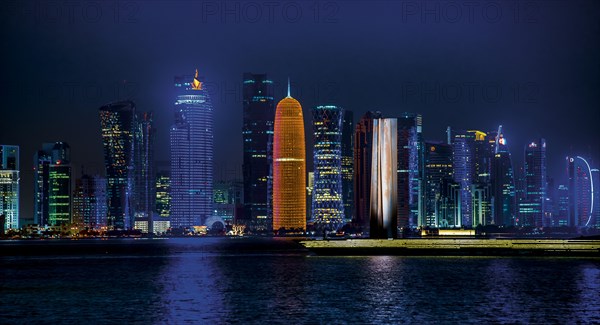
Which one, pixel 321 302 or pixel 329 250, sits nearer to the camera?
pixel 321 302

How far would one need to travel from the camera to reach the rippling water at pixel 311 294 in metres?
64.6

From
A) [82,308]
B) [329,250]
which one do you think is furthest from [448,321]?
[329,250]

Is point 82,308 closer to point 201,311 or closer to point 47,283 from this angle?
point 201,311

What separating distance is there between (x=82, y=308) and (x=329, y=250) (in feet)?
324

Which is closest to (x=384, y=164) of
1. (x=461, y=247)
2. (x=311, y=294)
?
(x=461, y=247)

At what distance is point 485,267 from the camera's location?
122625mm

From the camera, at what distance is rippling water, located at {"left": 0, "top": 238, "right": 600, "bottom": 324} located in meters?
64.6

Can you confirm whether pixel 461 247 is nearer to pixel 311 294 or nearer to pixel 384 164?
pixel 384 164

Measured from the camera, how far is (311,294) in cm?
8231

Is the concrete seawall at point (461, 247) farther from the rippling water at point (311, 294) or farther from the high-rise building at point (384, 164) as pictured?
the rippling water at point (311, 294)

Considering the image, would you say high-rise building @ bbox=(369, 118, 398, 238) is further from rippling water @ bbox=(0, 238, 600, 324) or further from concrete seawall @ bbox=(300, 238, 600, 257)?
rippling water @ bbox=(0, 238, 600, 324)

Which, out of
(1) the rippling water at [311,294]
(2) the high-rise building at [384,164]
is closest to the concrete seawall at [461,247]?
(2) the high-rise building at [384,164]

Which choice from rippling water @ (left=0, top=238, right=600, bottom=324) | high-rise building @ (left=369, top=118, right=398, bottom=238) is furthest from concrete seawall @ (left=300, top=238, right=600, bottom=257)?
rippling water @ (left=0, top=238, right=600, bottom=324)

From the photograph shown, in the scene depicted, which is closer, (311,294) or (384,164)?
(311,294)
